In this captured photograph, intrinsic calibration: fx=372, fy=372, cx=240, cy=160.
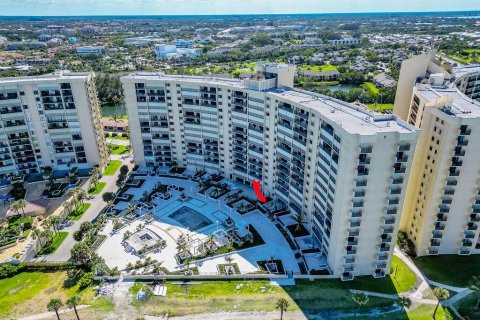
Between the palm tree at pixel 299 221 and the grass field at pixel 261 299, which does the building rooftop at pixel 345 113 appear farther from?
the grass field at pixel 261 299

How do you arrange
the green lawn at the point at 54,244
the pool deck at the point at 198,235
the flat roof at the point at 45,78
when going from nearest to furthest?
the pool deck at the point at 198,235
the green lawn at the point at 54,244
the flat roof at the point at 45,78

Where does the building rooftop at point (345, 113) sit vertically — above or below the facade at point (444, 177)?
above

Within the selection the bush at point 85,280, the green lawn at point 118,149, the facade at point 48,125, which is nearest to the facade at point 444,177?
the bush at point 85,280

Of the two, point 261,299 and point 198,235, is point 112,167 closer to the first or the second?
point 198,235

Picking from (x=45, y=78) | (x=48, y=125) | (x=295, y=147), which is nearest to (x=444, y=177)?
(x=295, y=147)

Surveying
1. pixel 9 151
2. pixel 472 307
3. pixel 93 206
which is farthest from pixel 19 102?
pixel 472 307

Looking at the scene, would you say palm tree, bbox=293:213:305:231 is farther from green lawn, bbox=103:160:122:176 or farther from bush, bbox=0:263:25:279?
green lawn, bbox=103:160:122:176

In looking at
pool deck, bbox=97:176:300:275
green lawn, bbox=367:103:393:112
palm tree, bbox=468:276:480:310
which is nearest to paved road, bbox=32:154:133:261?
pool deck, bbox=97:176:300:275
